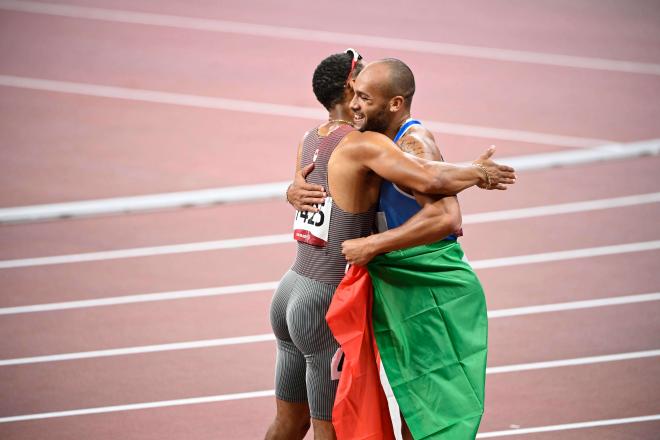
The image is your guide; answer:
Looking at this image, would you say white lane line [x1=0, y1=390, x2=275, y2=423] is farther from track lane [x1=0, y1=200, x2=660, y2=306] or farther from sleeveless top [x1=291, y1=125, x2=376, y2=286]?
sleeveless top [x1=291, y1=125, x2=376, y2=286]

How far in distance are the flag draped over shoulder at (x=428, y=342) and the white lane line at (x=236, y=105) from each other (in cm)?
682

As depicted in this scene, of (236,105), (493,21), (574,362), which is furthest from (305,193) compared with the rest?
(493,21)

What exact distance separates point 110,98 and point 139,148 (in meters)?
1.67

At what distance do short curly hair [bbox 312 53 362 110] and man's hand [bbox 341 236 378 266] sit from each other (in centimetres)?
66

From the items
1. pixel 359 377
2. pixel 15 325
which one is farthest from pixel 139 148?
pixel 359 377

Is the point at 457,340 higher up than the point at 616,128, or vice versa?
the point at 616,128

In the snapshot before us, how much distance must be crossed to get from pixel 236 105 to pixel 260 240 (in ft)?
12.6

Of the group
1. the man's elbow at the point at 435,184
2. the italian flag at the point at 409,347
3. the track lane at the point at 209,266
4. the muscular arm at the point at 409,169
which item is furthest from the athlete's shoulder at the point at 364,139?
the track lane at the point at 209,266

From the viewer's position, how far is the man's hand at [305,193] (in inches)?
185

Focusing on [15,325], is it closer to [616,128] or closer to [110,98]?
[110,98]

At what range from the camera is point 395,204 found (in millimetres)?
4641

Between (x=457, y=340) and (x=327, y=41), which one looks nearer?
(x=457, y=340)

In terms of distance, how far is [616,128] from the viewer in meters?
11.6

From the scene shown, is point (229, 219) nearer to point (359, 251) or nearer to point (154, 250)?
point (154, 250)
